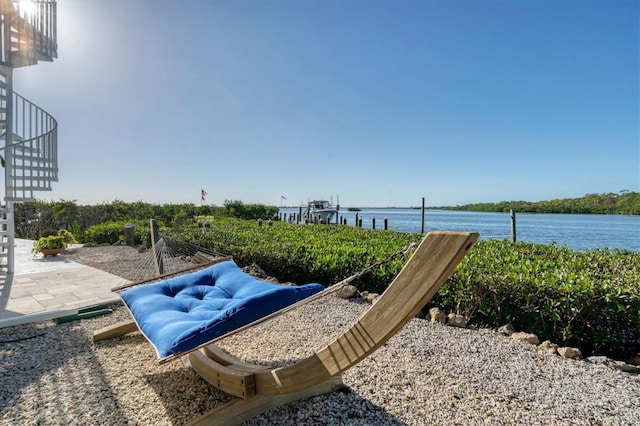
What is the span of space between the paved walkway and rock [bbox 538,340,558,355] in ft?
12.8

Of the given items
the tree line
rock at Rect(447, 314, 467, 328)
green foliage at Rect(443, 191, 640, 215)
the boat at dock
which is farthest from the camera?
green foliage at Rect(443, 191, 640, 215)

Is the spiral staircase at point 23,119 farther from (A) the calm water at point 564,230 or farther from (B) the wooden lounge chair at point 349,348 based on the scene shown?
(A) the calm water at point 564,230

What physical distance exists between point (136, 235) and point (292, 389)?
831cm

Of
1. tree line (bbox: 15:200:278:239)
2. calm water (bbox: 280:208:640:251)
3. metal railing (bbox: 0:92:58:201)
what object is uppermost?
metal railing (bbox: 0:92:58:201)

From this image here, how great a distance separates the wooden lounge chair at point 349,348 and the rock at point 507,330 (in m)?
1.56

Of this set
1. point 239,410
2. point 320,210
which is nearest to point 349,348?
point 239,410

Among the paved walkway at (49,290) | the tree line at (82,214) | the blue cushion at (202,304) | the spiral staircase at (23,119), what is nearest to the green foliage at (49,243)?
the paved walkway at (49,290)

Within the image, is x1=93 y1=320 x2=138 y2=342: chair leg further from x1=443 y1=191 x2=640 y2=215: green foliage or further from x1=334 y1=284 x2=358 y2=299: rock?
x1=443 y1=191 x2=640 y2=215: green foliage

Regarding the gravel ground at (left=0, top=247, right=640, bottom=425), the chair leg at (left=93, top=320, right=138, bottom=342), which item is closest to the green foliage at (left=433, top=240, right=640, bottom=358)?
the gravel ground at (left=0, top=247, right=640, bottom=425)

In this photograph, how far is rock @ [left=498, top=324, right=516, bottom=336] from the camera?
261 cm

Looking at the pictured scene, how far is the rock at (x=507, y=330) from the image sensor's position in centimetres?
261

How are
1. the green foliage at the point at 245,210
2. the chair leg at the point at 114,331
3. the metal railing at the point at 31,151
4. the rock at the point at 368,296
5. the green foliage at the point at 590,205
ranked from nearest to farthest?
the chair leg at the point at 114,331 < the rock at the point at 368,296 < the metal railing at the point at 31,151 < the green foliage at the point at 245,210 < the green foliage at the point at 590,205

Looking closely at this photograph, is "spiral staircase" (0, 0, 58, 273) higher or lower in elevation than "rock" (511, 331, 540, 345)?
higher

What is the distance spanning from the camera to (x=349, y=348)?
1135 mm
